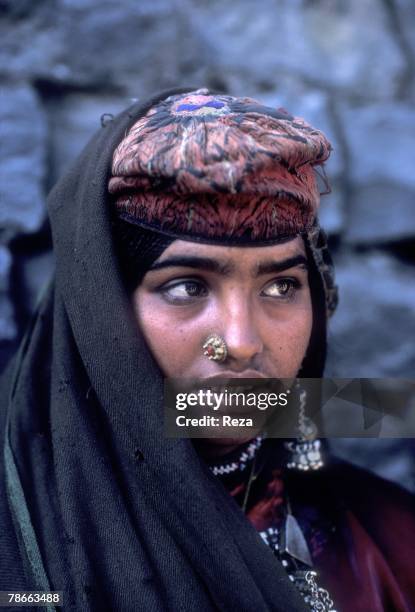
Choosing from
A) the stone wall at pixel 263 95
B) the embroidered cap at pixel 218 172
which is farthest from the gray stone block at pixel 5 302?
the embroidered cap at pixel 218 172

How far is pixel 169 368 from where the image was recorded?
949mm

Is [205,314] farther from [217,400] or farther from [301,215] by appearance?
[301,215]

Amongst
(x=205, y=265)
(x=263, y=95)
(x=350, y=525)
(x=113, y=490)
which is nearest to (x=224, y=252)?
(x=205, y=265)

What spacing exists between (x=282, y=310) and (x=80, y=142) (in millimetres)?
800

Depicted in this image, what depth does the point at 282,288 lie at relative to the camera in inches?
40.6

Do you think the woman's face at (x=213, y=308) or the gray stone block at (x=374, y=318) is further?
the gray stone block at (x=374, y=318)

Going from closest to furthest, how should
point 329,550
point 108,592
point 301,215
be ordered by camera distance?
point 108,592
point 301,215
point 329,550

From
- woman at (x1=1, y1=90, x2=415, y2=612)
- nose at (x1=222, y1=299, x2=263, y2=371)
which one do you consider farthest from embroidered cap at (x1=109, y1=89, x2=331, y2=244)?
nose at (x1=222, y1=299, x2=263, y2=371)

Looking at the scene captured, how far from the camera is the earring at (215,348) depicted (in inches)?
35.7

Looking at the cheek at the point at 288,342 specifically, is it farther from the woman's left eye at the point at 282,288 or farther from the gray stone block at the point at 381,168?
the gray stone block at the point at 381,168

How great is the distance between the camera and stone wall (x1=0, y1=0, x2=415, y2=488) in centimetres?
145

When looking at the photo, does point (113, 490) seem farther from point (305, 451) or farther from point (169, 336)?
point (305, 451)

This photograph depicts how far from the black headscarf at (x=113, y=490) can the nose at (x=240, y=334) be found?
130 mm

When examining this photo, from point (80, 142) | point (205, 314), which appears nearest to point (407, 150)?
point (80, 142)
